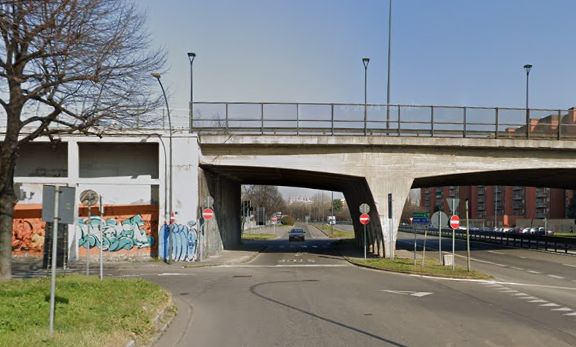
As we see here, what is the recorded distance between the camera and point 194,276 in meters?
21.6

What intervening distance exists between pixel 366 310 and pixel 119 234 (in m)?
20.8

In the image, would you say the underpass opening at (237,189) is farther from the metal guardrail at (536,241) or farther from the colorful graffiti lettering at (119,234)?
the metal guardrail at (536,241)

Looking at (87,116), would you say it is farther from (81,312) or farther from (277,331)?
(277,331)

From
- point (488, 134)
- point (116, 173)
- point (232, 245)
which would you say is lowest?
point (232, 245)

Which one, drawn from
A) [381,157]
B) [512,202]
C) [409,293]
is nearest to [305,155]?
[381,157]

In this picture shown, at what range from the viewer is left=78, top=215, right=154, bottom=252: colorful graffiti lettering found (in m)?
29.8

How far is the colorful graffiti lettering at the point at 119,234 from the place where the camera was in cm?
2975

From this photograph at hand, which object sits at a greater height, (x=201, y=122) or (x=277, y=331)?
(x=201, y=122)

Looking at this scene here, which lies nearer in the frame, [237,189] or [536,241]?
[536,241]

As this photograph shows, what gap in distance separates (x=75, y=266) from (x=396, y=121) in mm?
18454

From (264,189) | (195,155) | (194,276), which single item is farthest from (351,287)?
(264,189)

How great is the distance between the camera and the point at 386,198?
98.4 ft

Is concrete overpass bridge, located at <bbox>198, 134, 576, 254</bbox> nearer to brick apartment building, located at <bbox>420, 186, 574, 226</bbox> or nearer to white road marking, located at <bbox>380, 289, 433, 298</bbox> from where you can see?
white road marking, located at <bbox>380, 289, 433, 298</bbox>

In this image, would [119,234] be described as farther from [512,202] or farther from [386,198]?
[512,202]
